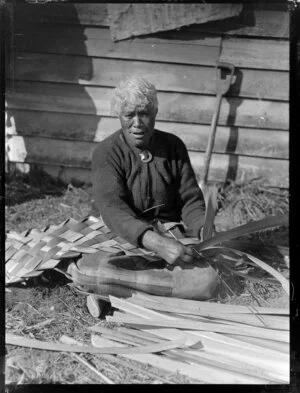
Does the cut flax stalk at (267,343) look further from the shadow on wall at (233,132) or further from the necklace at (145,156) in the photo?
the shadow on wall at (233,132)

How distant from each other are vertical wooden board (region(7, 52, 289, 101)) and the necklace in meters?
1.89

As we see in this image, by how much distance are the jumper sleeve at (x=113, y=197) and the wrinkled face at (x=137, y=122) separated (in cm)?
18

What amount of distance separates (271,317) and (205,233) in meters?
0.62

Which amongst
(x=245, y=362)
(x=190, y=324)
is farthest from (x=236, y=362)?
(x=190, y=324)

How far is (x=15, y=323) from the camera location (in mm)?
3049

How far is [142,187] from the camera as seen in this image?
11.1ft

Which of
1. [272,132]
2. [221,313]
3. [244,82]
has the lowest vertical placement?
[221,313]

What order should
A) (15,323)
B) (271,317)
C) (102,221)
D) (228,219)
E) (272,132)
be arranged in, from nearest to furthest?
(271,317), (15,323), (102,221), (228,219), (272,132)

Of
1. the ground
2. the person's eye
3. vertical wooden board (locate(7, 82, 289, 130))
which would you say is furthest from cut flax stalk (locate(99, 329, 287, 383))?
vertical wooden board (locate(7, 82, 289, 130))

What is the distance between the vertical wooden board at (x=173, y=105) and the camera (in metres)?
5.15

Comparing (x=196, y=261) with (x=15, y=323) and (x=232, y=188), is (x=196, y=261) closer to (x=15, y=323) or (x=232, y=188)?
(x=15, y=323)

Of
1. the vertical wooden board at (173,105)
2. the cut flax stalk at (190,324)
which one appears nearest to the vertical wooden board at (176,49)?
the vertical wooden board at (173,105)

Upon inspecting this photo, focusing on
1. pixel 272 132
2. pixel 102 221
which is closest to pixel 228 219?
pixel 272 132

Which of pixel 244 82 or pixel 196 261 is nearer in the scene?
pixel 196 261
